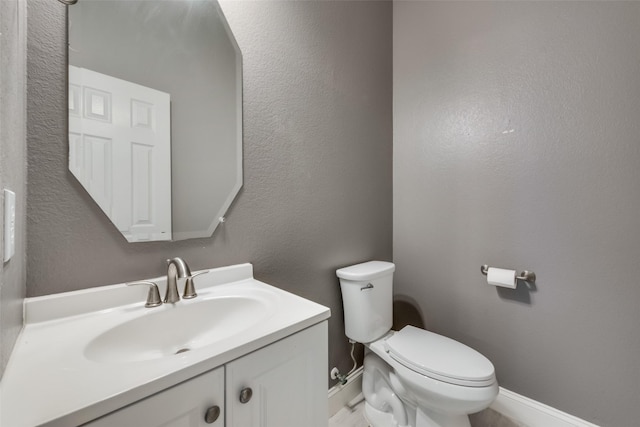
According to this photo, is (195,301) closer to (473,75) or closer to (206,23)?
(206,23)

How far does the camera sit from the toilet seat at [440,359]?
3.28 ft

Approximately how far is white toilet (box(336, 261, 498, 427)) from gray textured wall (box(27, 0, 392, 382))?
6.1 inches

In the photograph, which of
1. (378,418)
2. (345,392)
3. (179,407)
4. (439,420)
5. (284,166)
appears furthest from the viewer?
(345,392)

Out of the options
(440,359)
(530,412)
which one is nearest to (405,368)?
(440,359)

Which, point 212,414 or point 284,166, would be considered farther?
point 284,166

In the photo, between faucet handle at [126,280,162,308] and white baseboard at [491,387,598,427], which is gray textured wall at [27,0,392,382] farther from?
white baseboard at [491,387,598,427]

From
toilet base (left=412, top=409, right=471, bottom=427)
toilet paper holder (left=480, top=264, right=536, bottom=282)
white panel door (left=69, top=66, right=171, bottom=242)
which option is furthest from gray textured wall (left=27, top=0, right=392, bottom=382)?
toilet paper holder (left=480, top=264, right=536, bottom=282)

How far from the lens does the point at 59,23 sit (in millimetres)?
716

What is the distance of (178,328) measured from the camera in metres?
0.80

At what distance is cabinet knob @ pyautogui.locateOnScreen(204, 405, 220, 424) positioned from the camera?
0.53m

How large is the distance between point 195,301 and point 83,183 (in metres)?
0.47

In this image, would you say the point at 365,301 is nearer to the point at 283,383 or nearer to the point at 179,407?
the point at 283,383

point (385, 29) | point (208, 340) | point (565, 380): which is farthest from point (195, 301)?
point (385, 29)

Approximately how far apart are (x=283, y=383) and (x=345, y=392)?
3.27 ft
